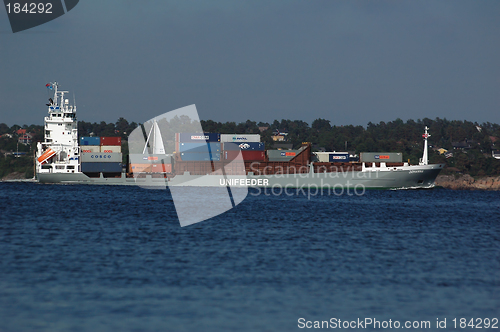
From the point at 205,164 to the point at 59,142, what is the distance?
837 inches

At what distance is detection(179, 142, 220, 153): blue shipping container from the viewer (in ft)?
240

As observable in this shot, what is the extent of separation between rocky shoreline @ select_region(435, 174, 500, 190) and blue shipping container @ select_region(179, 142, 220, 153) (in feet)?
188

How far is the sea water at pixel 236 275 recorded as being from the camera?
502 inches

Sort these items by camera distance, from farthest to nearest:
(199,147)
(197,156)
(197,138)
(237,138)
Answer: (197,138) < (237,138) < (199,147) < (197,156)

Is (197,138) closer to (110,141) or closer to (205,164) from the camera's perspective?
(205,164)

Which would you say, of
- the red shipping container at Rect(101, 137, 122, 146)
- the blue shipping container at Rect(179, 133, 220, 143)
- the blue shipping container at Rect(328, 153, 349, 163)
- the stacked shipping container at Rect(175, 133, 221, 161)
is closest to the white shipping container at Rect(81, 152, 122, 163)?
the red shipping container at Rect(101, 137, 122, 146)

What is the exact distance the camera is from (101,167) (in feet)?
237

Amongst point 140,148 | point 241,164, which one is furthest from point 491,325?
point 140,148

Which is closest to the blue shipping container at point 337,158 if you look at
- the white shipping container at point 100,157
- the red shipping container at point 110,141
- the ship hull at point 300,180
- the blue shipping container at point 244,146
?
the ship hull at point 300,180

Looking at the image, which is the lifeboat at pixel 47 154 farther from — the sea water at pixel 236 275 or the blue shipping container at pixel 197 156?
the sea water at pixel 236 275

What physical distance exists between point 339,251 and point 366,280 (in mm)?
5282

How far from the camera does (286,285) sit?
51.7 ft

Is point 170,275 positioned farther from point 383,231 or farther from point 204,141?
point 204,141

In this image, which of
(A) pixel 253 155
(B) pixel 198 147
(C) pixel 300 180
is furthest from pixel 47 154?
(C) pixel 300 180
